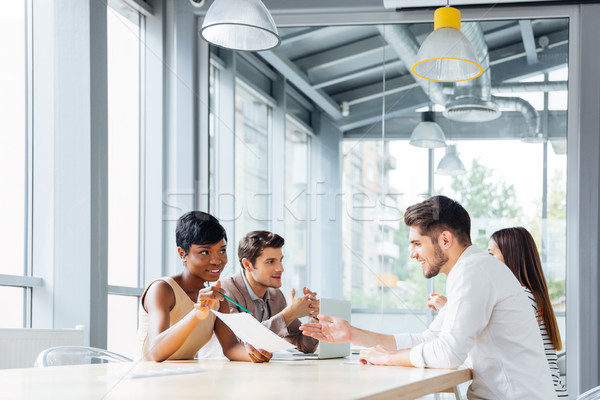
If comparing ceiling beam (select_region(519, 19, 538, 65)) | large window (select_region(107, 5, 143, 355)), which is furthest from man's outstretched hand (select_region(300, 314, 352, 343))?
ceiling beam (select_region(519, 19, 538, 65))

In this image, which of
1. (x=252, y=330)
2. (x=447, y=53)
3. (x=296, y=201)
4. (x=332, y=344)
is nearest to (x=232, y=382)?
(x=252, y=330)

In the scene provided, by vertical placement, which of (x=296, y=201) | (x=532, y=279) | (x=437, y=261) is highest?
(x=296, y=201)

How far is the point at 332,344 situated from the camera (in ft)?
8.08

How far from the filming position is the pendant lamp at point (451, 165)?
3.95m

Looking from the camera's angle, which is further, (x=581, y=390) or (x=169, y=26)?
(x=169, y=26)

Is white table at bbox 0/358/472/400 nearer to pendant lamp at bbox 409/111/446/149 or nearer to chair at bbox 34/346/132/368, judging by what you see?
chair at bbox 34/346/132/368

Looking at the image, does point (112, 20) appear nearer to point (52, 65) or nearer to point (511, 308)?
point (52, 65)

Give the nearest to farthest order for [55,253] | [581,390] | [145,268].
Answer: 1. [55,253]
2. [581,390]
3. [145,268]

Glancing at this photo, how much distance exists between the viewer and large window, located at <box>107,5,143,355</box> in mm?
3697

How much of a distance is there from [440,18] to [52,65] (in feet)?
6.07

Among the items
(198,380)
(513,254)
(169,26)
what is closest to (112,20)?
(169,26)

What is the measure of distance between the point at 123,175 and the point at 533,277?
2.22 metres

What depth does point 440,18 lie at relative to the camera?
2.92 m

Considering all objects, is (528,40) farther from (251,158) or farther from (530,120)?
(251,158)
